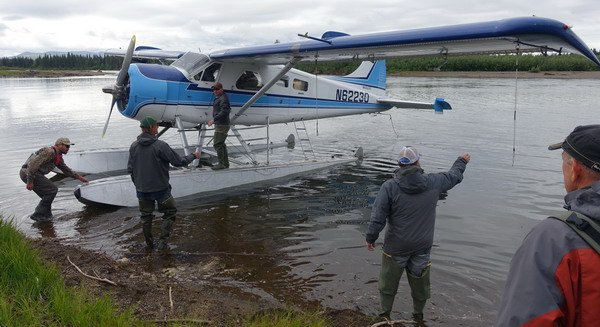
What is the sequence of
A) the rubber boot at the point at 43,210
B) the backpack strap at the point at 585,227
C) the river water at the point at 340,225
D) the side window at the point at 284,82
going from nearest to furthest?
the backpack strap at the point at 585,227, the river water at the point at 340,225, the rubber boot at the point at 43,210, the side window at the point at 284,82

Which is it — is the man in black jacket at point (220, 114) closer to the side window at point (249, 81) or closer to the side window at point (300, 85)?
the side window at point (249, 81)

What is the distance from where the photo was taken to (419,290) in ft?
15.1

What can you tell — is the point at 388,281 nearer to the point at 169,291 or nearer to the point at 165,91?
the point at 169,291

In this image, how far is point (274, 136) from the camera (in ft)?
58.6

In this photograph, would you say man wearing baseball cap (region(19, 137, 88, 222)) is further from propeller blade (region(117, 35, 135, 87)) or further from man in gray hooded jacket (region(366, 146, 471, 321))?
man in gray hooded jacket (region(366, 146, 471, 321))

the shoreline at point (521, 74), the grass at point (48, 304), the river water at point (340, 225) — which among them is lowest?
the river water at point (340, 225)

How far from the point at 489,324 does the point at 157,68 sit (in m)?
7.59

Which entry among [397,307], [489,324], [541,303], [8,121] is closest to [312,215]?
[397,307]

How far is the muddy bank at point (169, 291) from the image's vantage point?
4.16 metres

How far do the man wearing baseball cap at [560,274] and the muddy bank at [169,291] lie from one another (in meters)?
2.74

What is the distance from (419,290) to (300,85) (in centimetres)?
806

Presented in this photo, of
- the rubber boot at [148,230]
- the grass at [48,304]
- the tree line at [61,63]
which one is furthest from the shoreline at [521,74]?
the tree line at [61,63]

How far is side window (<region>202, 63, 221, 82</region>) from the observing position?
10.3m

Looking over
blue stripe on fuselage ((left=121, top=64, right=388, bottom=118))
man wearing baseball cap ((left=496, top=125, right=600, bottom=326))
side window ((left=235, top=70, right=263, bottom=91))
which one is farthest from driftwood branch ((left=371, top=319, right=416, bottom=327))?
side window ((left=235, top=70, right=263, bottom=91))
